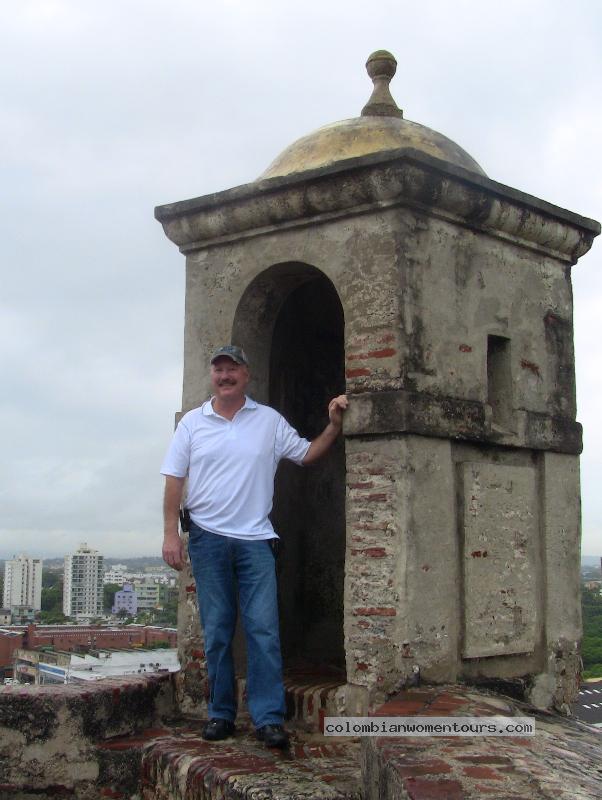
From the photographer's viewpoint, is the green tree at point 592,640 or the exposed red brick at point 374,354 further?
the green tree at point 592,640

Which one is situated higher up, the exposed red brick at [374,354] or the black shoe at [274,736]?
the exposed red brick at [374,354]

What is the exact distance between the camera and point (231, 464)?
14.3 ft

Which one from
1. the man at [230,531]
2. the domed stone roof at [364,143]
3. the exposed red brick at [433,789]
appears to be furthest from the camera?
the domed stone roof at [364,143]

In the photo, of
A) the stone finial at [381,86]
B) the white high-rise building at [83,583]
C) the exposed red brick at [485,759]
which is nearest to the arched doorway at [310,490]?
the stone finial at [381,86]

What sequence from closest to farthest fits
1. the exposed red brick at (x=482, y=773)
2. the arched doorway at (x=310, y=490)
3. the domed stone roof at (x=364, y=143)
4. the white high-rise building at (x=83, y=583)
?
the exposed red brick at (x=482, y=773) → the domed stone roof at (x=364, y=143) → the arched doorway at (x=310, y=490) → the white high-rise building at (x=83, y=583)

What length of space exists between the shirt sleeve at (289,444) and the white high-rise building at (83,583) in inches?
3633

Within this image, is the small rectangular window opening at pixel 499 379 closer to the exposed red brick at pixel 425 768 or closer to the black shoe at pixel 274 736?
the black shoe at pixel 274 736

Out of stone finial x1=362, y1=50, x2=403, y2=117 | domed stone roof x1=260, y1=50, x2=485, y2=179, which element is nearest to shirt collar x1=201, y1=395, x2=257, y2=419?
domed stone roof x1=260, y1=50, x2=485, y2=179

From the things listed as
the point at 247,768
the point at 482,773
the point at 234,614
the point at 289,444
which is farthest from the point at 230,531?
the point at 482,773

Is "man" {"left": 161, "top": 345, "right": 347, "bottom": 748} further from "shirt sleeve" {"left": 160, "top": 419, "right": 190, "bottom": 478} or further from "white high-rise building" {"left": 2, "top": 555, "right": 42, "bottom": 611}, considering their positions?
"white high-rise building" {"left": 2, "top": 555, "right": 42, "bottom": 611}

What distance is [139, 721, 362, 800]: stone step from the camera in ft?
11.9

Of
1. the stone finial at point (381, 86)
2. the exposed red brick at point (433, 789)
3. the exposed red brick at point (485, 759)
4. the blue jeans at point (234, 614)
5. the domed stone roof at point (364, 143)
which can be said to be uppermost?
the stone finial at point (381, 86)

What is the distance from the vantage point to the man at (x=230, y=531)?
4246 mm

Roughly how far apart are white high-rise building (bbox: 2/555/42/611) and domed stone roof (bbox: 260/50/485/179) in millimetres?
96884
